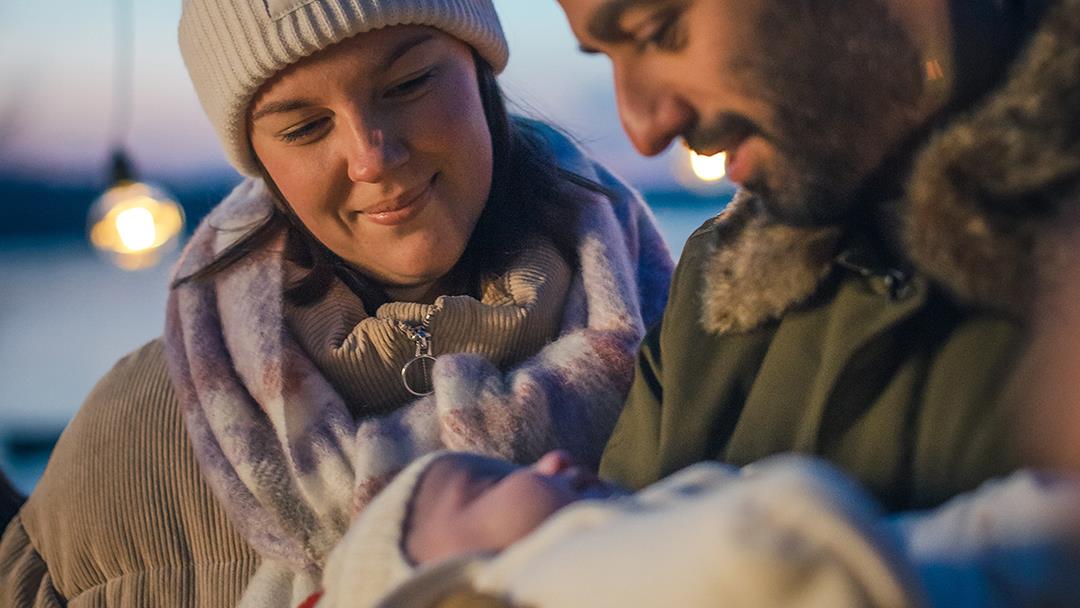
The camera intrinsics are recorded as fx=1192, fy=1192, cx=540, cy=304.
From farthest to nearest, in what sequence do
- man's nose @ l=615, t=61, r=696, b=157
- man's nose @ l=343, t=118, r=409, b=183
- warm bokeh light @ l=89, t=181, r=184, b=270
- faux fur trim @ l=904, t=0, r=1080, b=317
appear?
warm bokeh light @ l=89, t=181, r=184, b=270
man's nose @ l=343, t=118, r=409, b=183
man's nose @ l=615, t=61, r=696, b=157
faux fur trim @ l=904, t=0, r=1080, b=317

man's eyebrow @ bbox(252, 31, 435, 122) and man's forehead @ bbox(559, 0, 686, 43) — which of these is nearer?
man's forehead @ bbox(559, 0, 686, 43)

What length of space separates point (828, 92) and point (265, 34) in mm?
1009

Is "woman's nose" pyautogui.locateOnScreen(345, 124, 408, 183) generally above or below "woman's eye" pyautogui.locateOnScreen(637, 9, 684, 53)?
below

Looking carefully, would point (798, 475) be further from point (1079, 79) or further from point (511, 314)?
point (511, 314)

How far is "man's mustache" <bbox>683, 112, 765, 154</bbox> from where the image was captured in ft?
4.16

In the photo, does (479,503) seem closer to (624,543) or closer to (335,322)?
(624,543)

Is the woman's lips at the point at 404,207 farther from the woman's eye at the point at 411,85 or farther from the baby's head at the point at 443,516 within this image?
the baby's head at the point at 443,516

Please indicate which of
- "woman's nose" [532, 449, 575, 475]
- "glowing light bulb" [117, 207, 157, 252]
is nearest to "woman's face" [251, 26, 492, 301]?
"woman's nose" [532, 449, 575, 475]

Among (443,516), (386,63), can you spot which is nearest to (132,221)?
(386,63)

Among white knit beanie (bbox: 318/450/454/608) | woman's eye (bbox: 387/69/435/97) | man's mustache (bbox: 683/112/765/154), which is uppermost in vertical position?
woman's eye (bbox: 387/69/435/97)

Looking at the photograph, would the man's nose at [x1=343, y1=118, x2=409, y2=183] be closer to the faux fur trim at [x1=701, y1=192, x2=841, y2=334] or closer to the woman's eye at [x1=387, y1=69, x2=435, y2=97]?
the woman's eye at [x1=387, y1=69, x2=435, y2=97]

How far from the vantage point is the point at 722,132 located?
128cm

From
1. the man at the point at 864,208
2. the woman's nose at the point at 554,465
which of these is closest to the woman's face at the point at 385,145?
the man at the point at 864,208

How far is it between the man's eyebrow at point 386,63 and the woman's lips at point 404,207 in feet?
0.65
